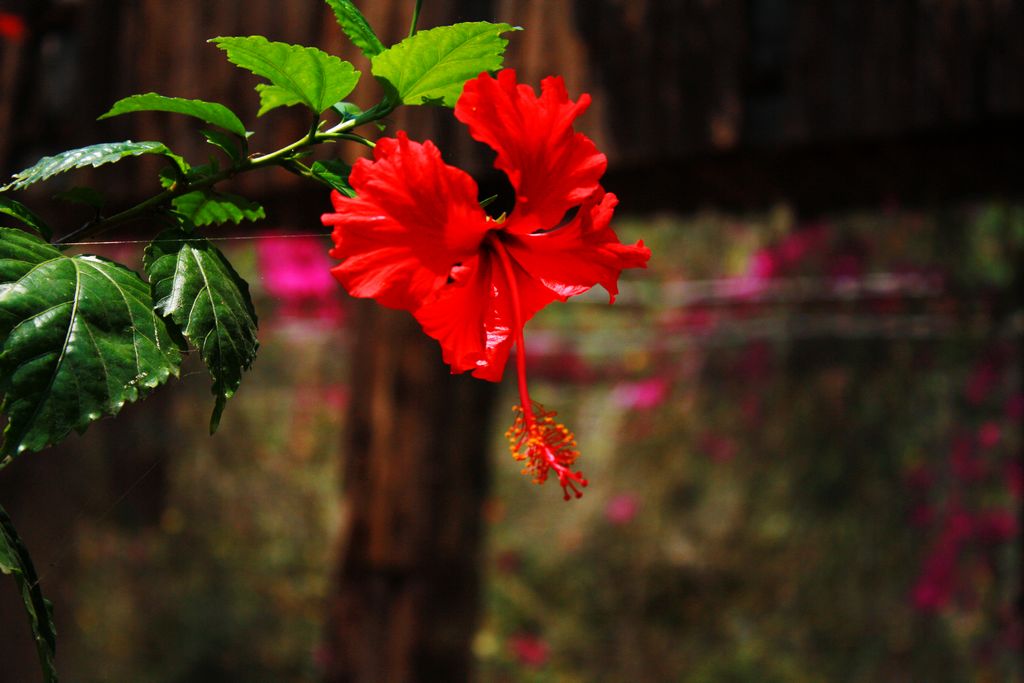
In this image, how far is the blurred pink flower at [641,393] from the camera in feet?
12.5

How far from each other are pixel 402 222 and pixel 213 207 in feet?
0.26

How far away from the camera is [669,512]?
362 centimetres

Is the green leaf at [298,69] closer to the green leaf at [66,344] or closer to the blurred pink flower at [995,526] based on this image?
the green leaf at [66,344]

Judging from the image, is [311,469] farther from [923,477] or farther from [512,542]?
[923,477]

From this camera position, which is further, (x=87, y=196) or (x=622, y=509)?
(x=622, y=509)

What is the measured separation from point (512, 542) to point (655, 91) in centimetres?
242

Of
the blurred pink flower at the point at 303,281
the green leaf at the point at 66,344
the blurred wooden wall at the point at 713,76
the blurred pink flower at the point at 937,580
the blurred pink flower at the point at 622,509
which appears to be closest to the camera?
the green leaf at the point at 66,344

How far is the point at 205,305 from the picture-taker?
0.93 feet

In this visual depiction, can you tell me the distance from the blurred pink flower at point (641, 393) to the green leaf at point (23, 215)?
11.7 ft

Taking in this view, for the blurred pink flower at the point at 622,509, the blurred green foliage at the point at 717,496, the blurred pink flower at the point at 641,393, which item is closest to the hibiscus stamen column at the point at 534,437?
the blurred green foliage at the point at 717,496

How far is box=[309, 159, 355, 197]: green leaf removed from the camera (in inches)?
12.1

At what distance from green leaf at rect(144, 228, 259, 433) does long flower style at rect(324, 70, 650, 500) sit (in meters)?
0.03

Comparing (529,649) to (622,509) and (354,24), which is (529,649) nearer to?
(622,509)

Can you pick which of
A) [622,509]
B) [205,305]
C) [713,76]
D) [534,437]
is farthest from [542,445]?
[622,509]
